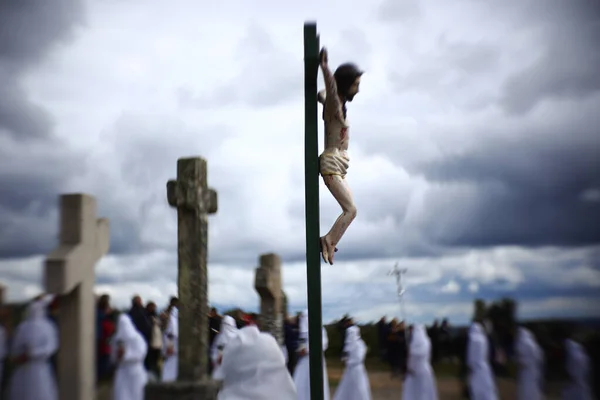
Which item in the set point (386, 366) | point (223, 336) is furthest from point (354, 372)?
point (223, 336)

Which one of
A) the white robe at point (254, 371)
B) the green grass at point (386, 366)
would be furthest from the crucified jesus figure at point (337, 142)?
the green grass at point (386, 366)

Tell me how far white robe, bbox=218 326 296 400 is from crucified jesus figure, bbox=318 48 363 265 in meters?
1.27

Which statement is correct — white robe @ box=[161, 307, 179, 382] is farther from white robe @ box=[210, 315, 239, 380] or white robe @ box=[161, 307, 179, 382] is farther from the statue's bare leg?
the statue's bare leg

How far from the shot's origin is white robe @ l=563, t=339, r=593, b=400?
409 inches

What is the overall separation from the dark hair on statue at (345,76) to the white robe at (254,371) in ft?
7.29

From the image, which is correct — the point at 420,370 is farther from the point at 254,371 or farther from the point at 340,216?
the point at 340,216

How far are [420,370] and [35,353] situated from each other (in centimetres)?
623

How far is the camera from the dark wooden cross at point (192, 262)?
612 cm

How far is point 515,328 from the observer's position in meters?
11.2

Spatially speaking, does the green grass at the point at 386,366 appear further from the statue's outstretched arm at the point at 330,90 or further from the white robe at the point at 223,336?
the statue's outstretched arm at the point at 330,90

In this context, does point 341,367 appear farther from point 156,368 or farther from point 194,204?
point 194,204

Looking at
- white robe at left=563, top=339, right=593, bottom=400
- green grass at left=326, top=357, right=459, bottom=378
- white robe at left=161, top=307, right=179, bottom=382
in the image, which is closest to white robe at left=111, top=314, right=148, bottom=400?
white robe at left=161, top=307, right=179, bottom=382

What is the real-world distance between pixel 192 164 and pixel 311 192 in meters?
1.69

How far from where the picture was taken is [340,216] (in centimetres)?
512
